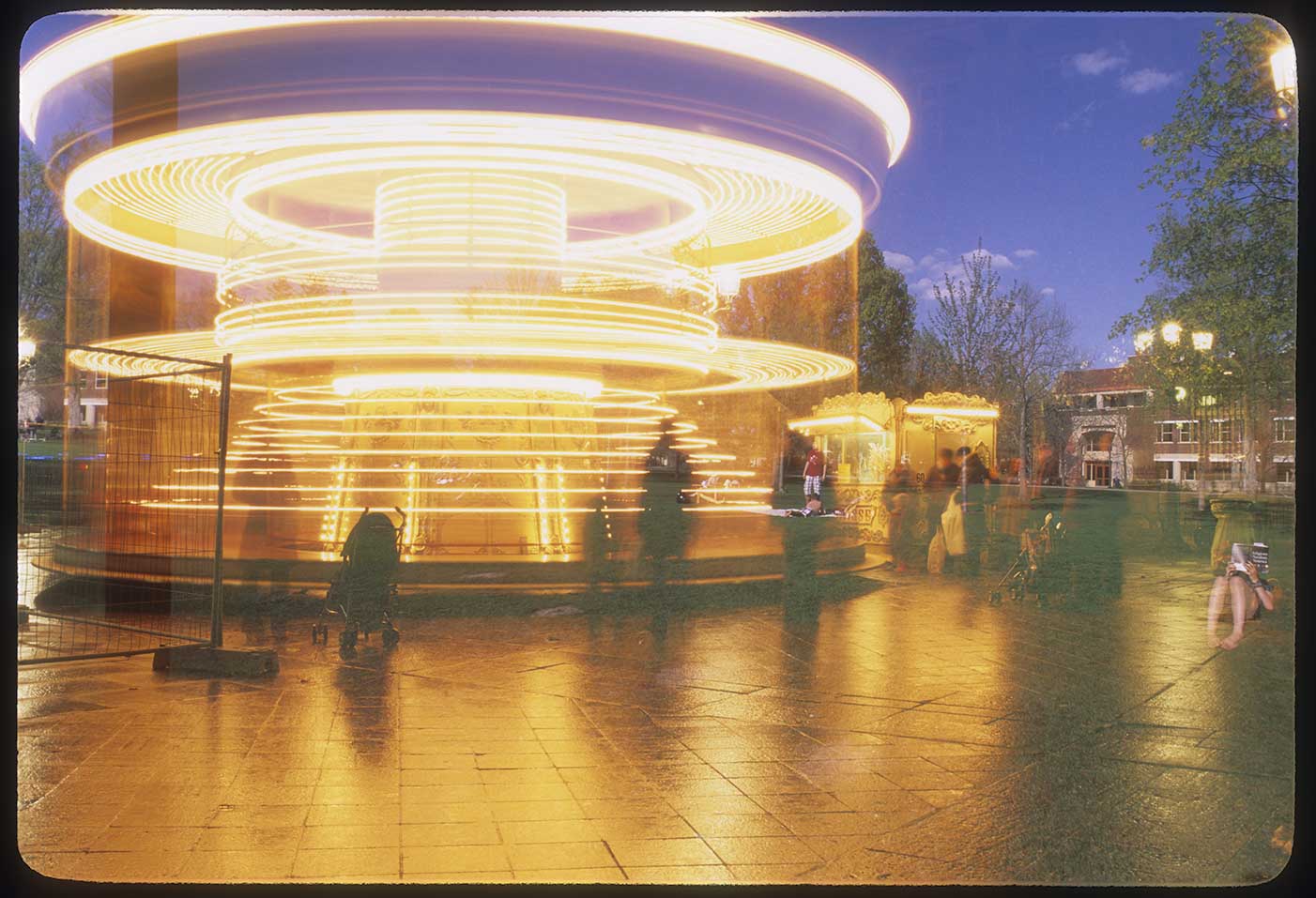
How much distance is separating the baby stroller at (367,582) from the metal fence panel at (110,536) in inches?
37.1

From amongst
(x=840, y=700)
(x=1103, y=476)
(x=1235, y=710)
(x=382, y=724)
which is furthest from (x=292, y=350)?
(x=1103, y=476)

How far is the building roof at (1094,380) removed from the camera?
24.8 meters

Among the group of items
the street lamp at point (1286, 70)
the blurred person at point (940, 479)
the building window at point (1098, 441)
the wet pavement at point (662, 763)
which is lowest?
the wet pavement at point (662, 763)

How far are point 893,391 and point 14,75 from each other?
81.2 feet

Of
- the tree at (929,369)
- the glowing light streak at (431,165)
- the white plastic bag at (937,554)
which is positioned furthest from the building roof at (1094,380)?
the glowing light streak at (431,165)

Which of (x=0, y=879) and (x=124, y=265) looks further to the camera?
(x=124, y=265)

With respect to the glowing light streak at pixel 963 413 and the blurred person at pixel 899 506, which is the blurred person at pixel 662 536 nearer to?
the blurred person at pixel 899 506

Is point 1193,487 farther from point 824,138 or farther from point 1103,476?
point 824,138

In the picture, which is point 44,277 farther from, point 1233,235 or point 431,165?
point 1233,235

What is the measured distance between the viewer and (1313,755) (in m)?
3.88

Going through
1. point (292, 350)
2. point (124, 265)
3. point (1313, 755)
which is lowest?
point (1313, 755)

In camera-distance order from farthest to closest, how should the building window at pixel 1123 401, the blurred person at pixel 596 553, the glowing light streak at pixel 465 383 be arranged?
1. the building window at pixel 1123 401
2. the blurred person at pixel 596 553
3. the glowing light streak at pixel 465 383

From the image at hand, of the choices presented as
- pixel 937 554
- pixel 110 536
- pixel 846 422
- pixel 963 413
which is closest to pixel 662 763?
pixel 110 536

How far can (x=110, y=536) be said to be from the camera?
422 inches
